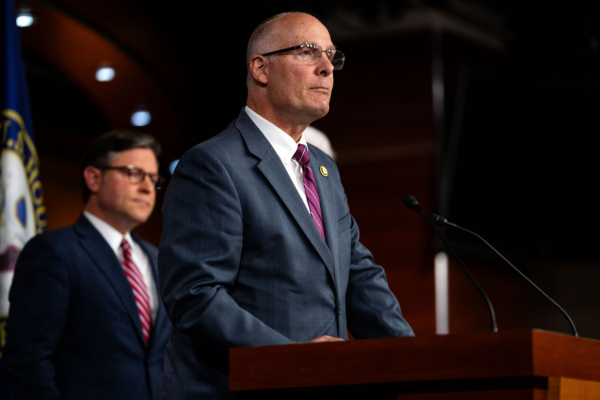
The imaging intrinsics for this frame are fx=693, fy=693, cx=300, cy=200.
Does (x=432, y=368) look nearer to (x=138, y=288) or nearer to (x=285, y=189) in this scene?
(x=285, y=189)

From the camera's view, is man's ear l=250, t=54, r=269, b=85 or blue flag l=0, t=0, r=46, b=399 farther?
blue flag l=0, t=0, r=46, b=399

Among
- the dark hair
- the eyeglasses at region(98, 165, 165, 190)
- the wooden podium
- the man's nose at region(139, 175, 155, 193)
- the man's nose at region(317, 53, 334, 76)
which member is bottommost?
the wooden podium

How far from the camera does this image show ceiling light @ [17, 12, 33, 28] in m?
4.32

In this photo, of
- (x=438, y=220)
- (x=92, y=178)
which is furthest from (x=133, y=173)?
(x=438, y=220)

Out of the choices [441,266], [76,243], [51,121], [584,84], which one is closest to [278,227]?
[76,243]

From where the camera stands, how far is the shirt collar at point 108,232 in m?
2.95

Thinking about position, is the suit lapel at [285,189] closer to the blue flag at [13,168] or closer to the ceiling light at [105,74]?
the blue flag at [13,168]

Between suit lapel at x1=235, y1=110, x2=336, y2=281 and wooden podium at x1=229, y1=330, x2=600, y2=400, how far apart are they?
0.39m

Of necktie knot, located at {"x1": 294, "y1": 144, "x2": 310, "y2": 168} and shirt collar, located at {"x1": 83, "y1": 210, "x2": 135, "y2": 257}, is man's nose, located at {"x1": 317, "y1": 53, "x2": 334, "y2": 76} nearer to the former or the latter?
necktie knot, located at {"x1": 294, "y1": 144, "x2": 310, "y2": 168}

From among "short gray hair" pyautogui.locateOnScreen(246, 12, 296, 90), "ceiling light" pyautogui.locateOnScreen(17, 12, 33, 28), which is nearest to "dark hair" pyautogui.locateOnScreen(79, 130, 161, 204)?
"short gray hair" pyautogui.locateOnScreen(246, 12, 296, 90)

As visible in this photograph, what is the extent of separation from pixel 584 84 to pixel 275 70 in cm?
525

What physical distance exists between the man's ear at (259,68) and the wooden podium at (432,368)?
2.77 feet

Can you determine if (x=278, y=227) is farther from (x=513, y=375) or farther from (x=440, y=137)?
(x=440, y=137)

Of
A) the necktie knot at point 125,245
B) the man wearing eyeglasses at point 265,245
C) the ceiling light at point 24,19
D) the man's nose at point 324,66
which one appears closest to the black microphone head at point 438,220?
the man wearing eyeglasses at point 265,245
